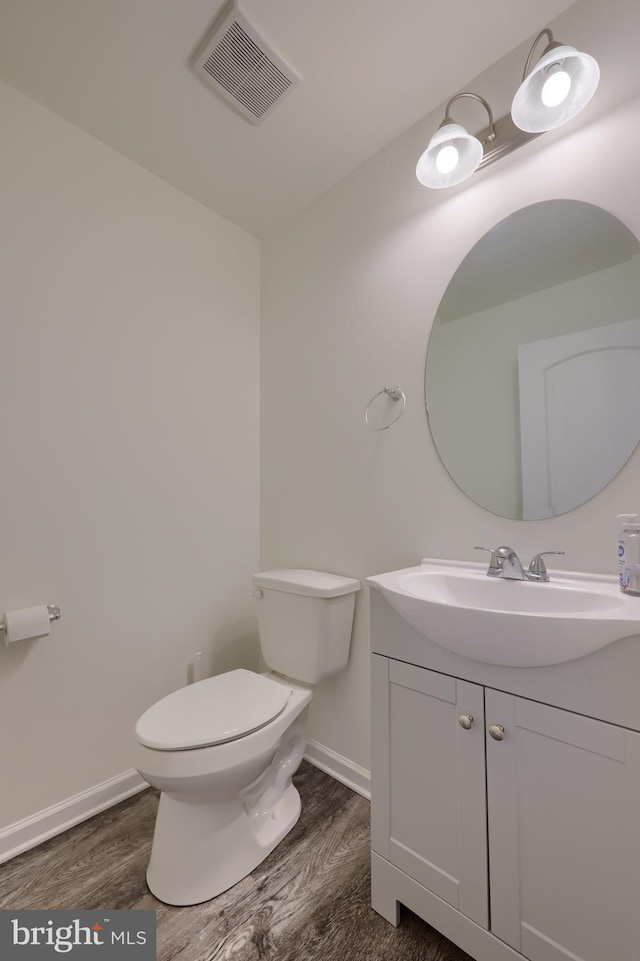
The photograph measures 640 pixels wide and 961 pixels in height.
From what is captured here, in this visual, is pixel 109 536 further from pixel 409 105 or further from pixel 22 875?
pixel 409 105

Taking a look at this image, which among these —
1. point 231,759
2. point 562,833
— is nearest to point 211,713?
point 231,759

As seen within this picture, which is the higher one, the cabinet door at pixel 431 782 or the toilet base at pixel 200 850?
the cabinet door at pixel 431 782

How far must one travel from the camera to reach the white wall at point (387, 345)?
42.8 inches

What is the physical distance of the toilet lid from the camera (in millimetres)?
1109

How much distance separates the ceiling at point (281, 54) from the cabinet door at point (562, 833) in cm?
179

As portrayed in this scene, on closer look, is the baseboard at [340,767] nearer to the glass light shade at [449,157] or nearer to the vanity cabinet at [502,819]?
the vanity cabinet at [502,819]

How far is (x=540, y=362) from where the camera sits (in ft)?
3.94

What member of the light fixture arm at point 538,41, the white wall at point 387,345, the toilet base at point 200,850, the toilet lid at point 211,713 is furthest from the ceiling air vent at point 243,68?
the toilet base at point 200,850

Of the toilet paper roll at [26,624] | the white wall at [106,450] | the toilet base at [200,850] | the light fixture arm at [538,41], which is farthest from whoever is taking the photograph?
the white wall at [106,450]

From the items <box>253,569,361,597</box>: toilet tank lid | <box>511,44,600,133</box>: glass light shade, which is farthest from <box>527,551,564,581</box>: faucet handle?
<box>511,44,600,133</box>: glass light shade

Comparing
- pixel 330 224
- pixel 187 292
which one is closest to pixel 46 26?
pixel 187 292

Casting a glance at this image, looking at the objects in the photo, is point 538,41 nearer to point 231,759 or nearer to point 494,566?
point 494,566

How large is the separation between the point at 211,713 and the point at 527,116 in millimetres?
1851

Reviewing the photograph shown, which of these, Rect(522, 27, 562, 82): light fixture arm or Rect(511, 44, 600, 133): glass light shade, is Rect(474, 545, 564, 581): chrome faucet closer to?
Rect(511, 44, 600, 133): glass light shade
